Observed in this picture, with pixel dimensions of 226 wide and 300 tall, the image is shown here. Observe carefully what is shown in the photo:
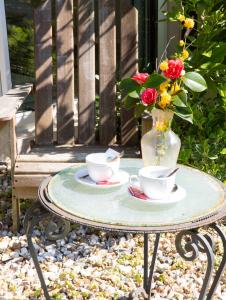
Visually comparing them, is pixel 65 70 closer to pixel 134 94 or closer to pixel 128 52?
pixel 128 52

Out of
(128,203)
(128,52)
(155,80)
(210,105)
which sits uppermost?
(155,80)

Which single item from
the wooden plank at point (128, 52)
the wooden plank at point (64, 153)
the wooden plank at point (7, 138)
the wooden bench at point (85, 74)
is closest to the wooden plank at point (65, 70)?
the wooden bench at point (85, 74)

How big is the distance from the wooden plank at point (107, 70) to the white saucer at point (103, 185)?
1266 millimetres

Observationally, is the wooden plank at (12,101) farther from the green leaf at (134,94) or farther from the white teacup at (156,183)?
the white teacup at (156,183)

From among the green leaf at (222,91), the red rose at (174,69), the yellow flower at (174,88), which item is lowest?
the green leaf at (222,91)

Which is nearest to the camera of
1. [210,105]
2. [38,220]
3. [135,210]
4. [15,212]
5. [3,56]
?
[135,210]

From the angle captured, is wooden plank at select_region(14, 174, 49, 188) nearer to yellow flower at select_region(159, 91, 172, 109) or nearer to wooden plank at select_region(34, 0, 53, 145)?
wooden plank at select_region(34, 0, 53, 145)

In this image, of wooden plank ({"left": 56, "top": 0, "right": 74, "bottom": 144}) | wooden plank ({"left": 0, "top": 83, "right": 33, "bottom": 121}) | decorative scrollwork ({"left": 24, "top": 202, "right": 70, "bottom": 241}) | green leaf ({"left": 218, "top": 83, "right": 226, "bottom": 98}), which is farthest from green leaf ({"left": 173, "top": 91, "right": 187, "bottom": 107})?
wooden plank ({"left": 56, "top": 0, "right": 74, "bottom": 144})

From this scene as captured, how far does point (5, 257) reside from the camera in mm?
2469

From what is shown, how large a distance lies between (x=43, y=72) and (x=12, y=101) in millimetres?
403

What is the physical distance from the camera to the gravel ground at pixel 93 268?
2215 millimetres

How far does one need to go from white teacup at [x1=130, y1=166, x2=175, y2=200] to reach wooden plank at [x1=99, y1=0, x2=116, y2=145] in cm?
146

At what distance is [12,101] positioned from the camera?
2.66m

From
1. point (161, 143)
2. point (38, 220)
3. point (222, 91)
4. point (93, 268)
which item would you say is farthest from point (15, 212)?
point (222, 91)
